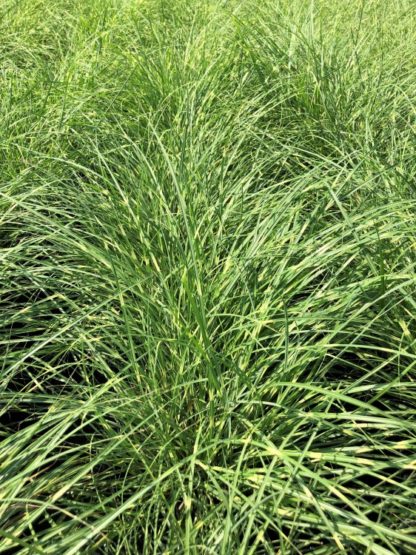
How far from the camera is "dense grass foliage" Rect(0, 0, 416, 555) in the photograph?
1181mm

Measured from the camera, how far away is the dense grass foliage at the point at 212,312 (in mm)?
1181

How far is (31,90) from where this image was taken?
2377mm

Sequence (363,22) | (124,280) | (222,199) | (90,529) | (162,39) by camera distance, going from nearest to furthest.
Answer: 1. (90,529)
2. (124,280)
3. (222,199)
4. (162,39)
5. (363,22)

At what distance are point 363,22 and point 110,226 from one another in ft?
7.19

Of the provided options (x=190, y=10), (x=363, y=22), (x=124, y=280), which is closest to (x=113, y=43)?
(x=190, y=10)

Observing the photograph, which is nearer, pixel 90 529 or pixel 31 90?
pixel 90 529

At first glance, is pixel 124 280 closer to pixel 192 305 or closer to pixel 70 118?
pixel 192 305

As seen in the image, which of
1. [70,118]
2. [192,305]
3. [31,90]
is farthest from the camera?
[31,90]

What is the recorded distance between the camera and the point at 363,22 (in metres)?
3.19

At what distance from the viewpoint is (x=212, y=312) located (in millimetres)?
1457

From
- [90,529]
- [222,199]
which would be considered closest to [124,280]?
[222,199]

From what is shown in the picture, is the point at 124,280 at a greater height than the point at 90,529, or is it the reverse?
the point at 124,280

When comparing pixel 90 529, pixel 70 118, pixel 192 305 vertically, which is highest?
pixel 70 118

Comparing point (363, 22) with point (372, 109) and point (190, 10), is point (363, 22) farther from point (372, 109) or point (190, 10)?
point (372, 109)
